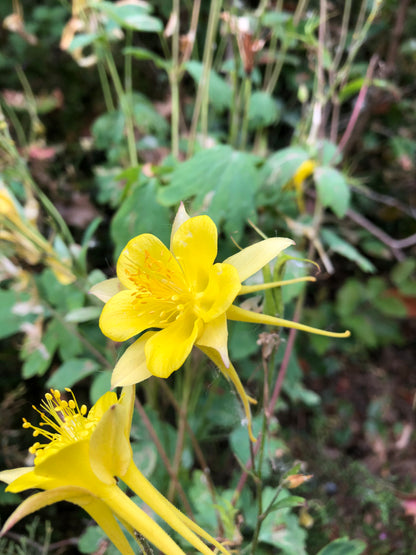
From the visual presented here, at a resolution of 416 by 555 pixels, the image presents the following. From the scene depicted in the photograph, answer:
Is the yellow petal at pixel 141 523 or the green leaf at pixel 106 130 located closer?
the yellow petal at pixel 141 523

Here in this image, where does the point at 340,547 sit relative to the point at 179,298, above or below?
below

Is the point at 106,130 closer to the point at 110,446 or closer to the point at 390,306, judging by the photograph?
the point at 390,306

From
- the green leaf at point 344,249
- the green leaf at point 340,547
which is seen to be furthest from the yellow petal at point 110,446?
the green leaf at point 344,249

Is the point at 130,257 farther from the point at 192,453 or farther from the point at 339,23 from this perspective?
the point at 339,23

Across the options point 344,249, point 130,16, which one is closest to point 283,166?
point 344,249

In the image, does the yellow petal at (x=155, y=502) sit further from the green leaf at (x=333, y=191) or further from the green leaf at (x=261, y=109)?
the green leaf at (x=261, y=109)

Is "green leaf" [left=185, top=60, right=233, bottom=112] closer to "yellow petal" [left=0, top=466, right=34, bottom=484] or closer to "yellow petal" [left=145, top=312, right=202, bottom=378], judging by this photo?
"yellow petal" [left=145, top=312, right=202, bottom=378]

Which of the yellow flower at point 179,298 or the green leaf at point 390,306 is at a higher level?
the yellow flower at point 179,298
